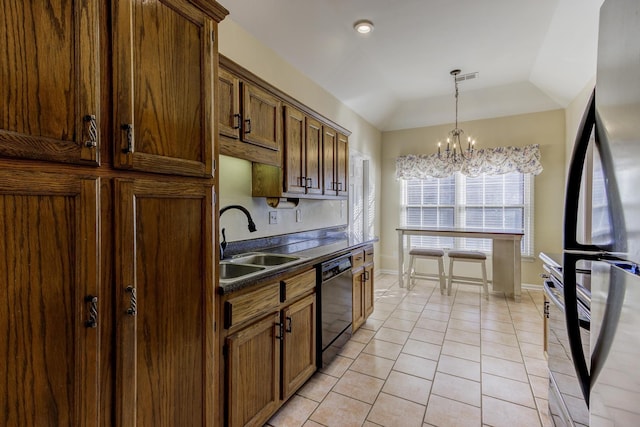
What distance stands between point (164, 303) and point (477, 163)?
498 centimetres

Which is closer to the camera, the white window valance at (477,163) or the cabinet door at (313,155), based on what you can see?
the cabinet door at (313,155)

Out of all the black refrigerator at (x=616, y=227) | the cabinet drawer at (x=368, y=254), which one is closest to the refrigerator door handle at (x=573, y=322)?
the black refrigerator at (x=616, y=227)

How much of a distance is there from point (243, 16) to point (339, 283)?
2.24 m

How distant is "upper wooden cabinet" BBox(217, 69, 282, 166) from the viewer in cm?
175

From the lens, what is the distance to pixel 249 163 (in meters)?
2.47

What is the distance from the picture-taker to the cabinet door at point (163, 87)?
3.14ft

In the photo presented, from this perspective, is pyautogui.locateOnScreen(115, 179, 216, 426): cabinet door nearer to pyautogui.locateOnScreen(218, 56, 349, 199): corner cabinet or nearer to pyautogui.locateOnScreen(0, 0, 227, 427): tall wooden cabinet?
pyautogui.locateOnScreen(0, 0, 227, 427): tall wooden cabinet

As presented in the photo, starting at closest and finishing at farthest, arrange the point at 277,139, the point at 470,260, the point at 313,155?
1. the point at 277,139
2. the point at 313,155
3. the point at 470,260

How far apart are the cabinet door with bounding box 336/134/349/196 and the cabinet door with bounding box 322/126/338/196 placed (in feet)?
0.25

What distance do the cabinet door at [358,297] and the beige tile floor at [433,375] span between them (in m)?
0.19

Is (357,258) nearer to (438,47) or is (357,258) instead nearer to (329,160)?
(329,160)

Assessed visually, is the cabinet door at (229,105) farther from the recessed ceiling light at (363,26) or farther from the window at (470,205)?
the window at (470,205)

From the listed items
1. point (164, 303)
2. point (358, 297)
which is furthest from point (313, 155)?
point (164, 303)

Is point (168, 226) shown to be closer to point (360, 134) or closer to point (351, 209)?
point (351, 209)
